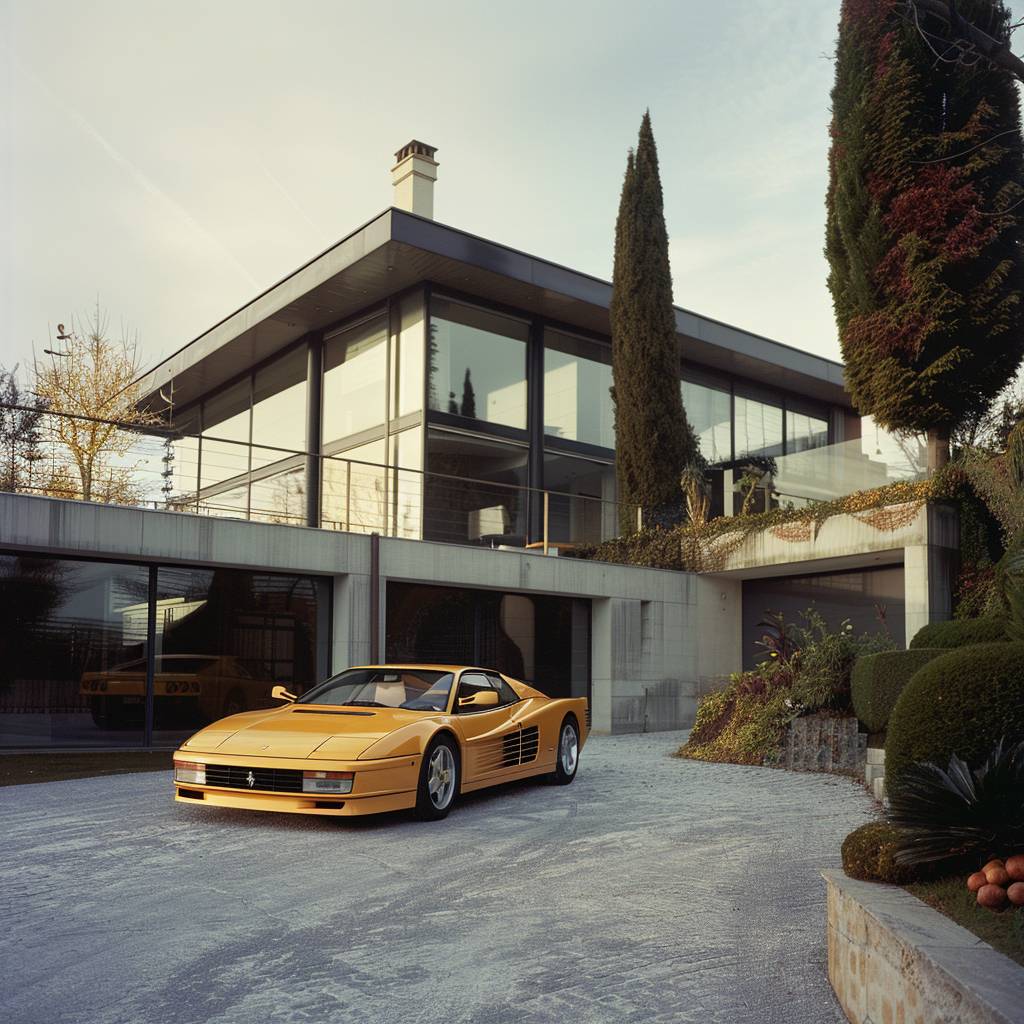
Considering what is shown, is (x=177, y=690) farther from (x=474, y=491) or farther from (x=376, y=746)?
(x=376, y=746)

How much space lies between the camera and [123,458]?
17406 mm

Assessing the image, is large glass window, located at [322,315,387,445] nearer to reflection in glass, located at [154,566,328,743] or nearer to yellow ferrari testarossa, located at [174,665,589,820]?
reflection in glass, located at [154,566,328,743]

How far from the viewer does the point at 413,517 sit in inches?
696

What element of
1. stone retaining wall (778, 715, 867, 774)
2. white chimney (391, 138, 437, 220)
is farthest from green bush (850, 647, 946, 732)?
white chimney (391, 138, 437, 220)

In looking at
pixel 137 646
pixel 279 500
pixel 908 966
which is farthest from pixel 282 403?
pixel 908 966

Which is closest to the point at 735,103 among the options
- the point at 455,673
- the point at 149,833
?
the point at 455,673

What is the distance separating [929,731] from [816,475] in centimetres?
1447

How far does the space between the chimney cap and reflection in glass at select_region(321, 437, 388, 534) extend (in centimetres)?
727

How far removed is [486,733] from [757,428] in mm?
18706

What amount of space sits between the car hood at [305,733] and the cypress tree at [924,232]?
37.1ft

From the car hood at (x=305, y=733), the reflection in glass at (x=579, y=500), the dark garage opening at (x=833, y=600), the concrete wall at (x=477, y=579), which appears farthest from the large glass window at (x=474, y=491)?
the car hood at (x=305, y=733)

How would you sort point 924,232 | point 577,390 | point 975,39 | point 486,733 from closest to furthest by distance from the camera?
point 975,39 → point 486,733 → point 924,232 → point 577,390

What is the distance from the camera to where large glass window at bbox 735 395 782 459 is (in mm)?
25672

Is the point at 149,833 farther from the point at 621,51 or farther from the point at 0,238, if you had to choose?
the point at 0,238
